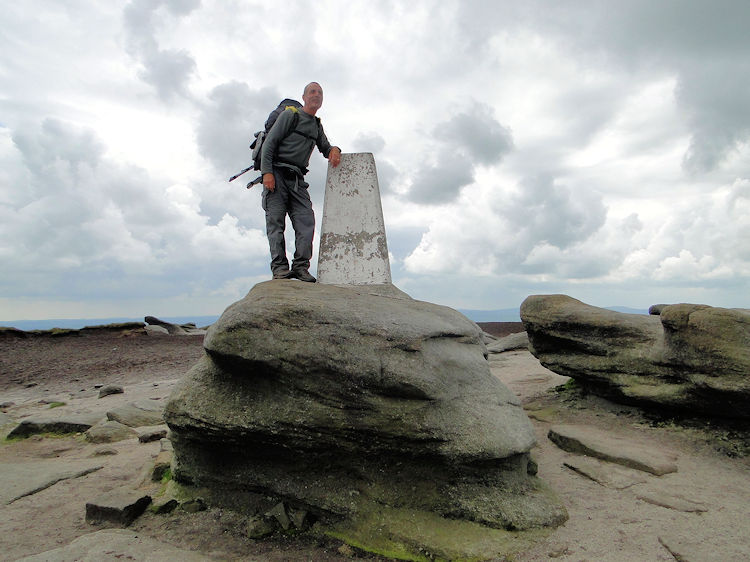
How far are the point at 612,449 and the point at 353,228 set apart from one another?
15.3 feet

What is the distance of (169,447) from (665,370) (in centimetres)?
679

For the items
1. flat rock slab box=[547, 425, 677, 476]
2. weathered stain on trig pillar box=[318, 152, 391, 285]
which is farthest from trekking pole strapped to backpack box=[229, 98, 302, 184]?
flat rock slab box=[547, 425, 677, 476]

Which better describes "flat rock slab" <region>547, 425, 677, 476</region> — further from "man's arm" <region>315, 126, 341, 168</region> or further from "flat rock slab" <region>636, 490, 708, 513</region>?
"man's arm" <region>315, 126, 341, 168</region>

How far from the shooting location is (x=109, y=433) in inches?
306

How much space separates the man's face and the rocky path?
217 inches

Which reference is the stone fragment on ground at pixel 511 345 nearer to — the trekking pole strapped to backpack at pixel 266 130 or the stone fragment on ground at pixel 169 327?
the trekking pole strapped to backpack at pixel 266 130

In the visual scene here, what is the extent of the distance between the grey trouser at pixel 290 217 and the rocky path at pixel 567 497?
10.8ft

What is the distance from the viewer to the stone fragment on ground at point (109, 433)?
7.71 m

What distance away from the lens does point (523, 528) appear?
170 inches

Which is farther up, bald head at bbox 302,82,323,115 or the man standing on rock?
bald head at bbox 302,82,323,115

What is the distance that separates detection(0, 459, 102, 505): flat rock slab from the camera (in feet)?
17.7

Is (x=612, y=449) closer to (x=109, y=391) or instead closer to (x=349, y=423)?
(x=349, y=423)

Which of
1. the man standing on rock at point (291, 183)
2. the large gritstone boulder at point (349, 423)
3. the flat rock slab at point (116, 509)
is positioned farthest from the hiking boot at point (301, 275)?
the flat rock slab at point (116, 509)

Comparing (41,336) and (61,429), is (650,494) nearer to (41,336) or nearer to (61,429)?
(61,429)
